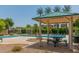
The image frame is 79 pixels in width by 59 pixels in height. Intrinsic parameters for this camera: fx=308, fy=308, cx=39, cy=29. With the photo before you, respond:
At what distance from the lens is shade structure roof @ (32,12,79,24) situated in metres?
8.80

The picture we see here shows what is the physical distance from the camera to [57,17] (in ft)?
29.1

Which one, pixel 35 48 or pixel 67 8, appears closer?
pixel 67 8

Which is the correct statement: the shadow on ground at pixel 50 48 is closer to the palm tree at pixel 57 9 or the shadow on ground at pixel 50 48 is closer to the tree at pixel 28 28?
the tree at pixel 28 28

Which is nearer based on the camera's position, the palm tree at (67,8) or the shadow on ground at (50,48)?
the palm tree at (67,8)

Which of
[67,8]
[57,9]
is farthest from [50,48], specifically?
[67,8]

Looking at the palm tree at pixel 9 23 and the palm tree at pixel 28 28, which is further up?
the palm tree at pixel 9 23

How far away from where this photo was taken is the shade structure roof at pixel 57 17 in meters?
8.80

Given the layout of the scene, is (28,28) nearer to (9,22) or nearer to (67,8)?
(9,22)

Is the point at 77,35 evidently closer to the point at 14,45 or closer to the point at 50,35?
the point at 50,35

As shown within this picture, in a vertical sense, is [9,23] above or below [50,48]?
above

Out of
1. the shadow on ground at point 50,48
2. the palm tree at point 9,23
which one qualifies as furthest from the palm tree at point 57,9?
the palm tree at point 9,23

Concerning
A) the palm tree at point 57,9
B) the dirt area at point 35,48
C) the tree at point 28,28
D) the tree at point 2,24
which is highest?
the palm tree at point 57,9

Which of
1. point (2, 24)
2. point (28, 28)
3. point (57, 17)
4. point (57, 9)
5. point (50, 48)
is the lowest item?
point (50, 48)
